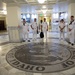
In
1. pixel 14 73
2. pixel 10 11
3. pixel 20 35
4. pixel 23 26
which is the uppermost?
pixel 10 11

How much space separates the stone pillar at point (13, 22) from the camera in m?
→ 7.07

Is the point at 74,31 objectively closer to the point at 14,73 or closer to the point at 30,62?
the point at 30,62

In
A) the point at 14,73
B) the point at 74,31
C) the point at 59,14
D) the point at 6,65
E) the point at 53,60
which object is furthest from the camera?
the point at 59,14

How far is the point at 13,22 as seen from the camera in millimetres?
7180

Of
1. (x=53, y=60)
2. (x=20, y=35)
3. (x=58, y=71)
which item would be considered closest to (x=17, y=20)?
(x=20, y=35)

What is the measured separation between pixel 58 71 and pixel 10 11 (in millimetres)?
5411

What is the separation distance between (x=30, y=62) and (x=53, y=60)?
2.90 ft

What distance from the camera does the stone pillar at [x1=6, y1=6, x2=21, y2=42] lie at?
7074mm

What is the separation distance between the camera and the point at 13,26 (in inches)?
284

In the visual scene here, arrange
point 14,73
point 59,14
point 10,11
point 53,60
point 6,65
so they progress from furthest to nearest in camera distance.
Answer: point 59,14 → point 10,11 → point 53,60 → point 6,65 → point 14,73

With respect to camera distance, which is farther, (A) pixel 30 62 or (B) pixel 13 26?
(B) pixel 13 26

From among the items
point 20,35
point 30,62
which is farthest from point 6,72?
point 20,35

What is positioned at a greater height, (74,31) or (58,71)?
(74,31)

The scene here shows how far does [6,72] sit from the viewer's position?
3.18 metres
